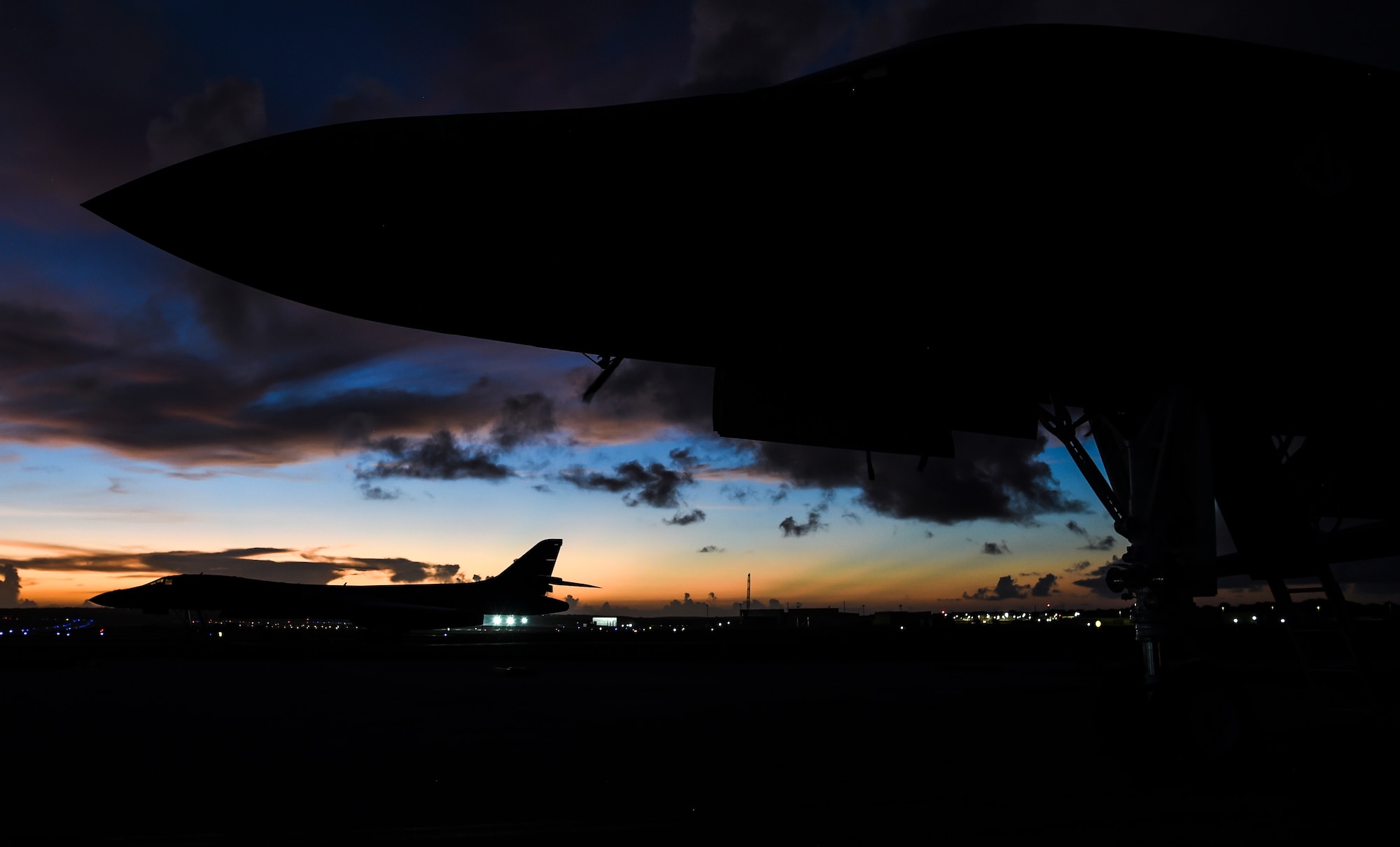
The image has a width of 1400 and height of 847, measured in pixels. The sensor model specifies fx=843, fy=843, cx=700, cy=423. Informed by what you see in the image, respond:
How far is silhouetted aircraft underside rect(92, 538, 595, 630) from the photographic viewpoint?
39.0 meters

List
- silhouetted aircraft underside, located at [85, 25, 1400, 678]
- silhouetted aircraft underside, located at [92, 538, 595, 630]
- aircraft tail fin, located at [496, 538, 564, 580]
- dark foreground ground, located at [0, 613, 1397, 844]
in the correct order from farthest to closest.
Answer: aircraft tail fin, located at [496, 538, 564, 580] → silhouetted aircraft underside, located at [92, 538, 595, 630] → silhouetted aircraft underside, located at [85, 25, 1400, 678] → dark foreground ground, located at [0, 613, 1397, 844]

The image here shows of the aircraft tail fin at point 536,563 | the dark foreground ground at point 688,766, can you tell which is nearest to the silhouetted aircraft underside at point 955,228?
the dark foreground ground at point 688,766

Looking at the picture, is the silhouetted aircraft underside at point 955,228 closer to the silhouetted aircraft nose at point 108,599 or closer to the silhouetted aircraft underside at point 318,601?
the silhouetted aircraft underside at point 318,601

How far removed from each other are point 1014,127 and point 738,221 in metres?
2.13

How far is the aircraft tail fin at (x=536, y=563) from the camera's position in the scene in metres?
48.6

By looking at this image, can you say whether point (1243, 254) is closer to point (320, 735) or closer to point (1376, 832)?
→ point (1376, 832)

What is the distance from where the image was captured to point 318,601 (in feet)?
135

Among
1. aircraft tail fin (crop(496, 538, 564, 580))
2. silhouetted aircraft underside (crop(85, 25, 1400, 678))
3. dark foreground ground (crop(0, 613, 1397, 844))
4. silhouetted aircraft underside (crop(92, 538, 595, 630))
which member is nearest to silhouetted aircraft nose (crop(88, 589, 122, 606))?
silhouetted aircraft underside (crop(92, 538, 595, 630))

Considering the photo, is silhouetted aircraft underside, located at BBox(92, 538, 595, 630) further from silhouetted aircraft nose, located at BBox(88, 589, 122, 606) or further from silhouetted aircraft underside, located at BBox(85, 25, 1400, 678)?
silhouetted aircraft underside, located at BBox(85, 25, 1400, 678)

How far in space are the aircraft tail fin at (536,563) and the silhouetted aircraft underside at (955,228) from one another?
43.0 meters

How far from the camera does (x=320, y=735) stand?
7.98 metres

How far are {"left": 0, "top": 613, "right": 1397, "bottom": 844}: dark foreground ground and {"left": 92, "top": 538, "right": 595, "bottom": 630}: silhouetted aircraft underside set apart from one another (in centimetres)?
2822

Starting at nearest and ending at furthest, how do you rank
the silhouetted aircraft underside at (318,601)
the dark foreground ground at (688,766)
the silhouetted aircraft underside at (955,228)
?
the dark foreground ground at (688,766) < the silhouetted aircraft underside at (955,228) < the silhouetted aircraft underside at (318,601)

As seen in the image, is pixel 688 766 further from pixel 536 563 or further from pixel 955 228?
pixel 536 563
